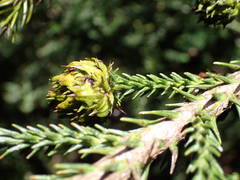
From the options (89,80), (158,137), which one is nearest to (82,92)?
(89,80)

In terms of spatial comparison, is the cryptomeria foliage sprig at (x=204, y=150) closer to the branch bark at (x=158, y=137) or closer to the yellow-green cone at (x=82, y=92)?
the branch bark at (x=158, y=137)

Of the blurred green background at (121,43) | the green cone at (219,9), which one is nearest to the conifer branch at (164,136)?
the green cone at (219,9)

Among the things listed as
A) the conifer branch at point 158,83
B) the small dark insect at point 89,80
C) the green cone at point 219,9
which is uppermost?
the green cone at point 219,9

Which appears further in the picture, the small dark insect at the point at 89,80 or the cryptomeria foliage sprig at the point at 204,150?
the small dark insect at the point at 89,80

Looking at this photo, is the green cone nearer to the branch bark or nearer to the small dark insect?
the branch bark

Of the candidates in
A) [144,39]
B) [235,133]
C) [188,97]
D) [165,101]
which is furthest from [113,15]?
[188,97]

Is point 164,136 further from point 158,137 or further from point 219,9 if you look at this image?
point 219,9

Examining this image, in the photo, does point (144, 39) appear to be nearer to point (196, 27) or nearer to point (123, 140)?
point (196, 27)

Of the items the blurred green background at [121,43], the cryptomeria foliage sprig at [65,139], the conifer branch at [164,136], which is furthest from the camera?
the blurred green background at [121,43]
